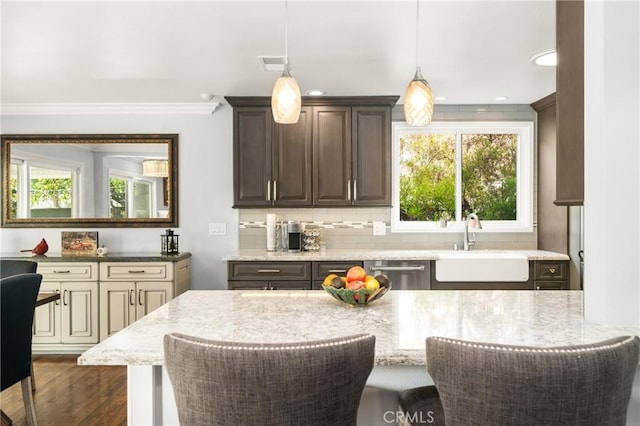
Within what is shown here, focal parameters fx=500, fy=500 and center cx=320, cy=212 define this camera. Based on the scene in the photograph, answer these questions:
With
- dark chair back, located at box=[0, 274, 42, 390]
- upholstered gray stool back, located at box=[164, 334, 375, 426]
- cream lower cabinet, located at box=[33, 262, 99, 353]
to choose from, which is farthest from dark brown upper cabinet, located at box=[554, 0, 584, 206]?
cream lower cabinet, located at box=[33, 262, 99, 353]

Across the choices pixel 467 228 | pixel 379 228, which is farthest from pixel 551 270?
pixel 379 228

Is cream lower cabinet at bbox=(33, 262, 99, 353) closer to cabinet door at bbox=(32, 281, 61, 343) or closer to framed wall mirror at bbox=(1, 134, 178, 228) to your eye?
cabinet door at bbox=(32, 281, 61, 343)

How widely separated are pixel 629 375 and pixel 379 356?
598 mm

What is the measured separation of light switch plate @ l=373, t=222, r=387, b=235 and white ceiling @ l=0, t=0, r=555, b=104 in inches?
48.3

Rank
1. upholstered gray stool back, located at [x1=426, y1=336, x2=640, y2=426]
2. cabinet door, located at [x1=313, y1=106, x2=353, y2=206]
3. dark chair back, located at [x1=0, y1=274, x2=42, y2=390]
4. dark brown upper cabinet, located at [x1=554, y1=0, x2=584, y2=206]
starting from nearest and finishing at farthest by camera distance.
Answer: upholstered gray stool back, located at [x1=426, y1=336, x2=640, y2=426]
dark brown upper cabinet, located at [x1=554, y1=0, x2=584, y2=206]
dark chair back, located at [x1=0, y1=274, x2=42, y2=390]
cabinet door, located at [x1=313, y1=106, x2=353, y2=206]

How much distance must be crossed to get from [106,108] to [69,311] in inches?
74.7

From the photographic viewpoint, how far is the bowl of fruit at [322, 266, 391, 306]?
1995mm

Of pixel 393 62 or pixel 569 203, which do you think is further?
pixel 393 62

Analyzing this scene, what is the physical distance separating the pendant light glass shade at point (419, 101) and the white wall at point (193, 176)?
3015 mm

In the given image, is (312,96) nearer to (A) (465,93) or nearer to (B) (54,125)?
(A) (465,93)

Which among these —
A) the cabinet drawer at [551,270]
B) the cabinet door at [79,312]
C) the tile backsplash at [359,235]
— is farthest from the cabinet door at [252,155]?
the cabinet drawer at [551,270]

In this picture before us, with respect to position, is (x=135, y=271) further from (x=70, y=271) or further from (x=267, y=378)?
(x=267, y=378)

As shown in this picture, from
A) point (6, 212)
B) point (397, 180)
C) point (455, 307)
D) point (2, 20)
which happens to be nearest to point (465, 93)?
point (397, 180)

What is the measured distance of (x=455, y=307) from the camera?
201 centimetres
